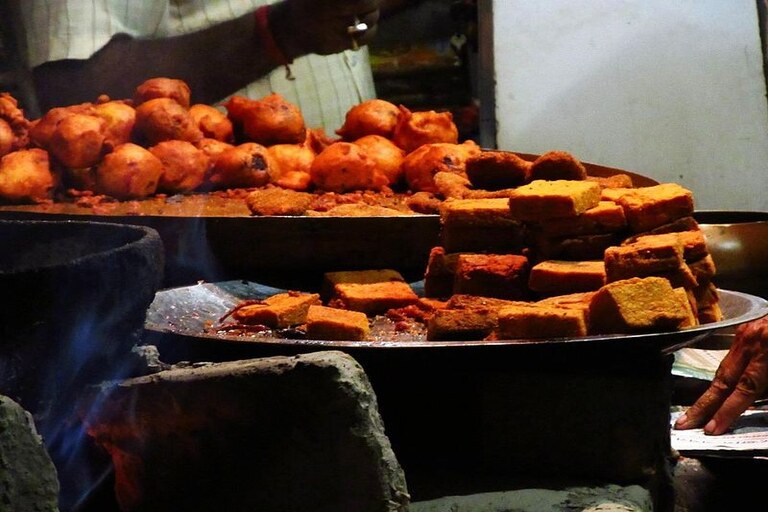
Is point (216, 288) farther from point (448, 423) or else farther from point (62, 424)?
point (62, 424)

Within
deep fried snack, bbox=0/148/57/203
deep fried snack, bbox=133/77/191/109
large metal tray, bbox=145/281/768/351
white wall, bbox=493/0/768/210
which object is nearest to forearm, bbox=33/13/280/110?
deep fried snack, bbox=133/77/191/109

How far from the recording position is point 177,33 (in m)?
4.17

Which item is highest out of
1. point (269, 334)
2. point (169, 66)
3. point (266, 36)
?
point (266, 36)

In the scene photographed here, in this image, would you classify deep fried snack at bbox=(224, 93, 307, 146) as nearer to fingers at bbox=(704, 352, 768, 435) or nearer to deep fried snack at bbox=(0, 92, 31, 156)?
deep fried snack at bbox=(0, 92, 31, 156)

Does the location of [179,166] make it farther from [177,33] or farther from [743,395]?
[743,395]

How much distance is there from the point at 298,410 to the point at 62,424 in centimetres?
30

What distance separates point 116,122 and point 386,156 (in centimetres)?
88

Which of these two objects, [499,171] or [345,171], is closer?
[499,171]

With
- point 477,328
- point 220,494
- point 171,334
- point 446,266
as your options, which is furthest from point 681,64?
point 220,494

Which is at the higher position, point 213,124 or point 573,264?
point 213,124

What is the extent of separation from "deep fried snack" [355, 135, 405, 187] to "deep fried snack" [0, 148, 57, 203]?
1.00 m

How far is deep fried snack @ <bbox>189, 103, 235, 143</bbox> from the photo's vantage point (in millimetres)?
3277

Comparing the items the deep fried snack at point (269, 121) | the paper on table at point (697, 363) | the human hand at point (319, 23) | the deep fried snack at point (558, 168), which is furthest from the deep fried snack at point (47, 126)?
the paper on table at point (697, 363)

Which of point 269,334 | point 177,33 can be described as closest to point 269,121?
point 177,33
